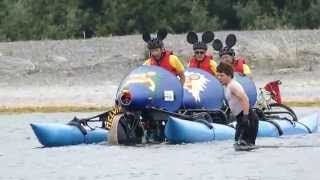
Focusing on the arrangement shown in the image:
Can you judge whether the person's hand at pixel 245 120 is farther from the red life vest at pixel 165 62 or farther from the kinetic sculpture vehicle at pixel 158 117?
the red life vest at pixel 165 62

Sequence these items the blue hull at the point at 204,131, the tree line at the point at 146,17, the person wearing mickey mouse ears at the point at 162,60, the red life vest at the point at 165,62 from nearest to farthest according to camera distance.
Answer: the blue hull at the point at 204,131 → the person wearing mickey mouse ears at the point at 162,60 → the red life vest at the point at 165,62 → the tree line at the point at 146,17

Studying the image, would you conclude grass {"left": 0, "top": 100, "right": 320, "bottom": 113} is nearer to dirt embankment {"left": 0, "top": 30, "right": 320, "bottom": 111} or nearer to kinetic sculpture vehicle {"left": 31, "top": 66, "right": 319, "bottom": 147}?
dirt embankment {"left": 0, "top": 30, "right": 320, "bottom": 111}

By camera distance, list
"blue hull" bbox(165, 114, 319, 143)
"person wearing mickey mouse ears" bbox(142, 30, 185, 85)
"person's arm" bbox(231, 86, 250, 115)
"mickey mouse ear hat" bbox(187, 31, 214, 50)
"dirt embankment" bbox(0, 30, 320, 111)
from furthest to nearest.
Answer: "dirt embankment" bbox(0, 30, 320, 111) < "mickey mouse ear hat" bbox(187, 31, 214, 50) < "person wearing mickey mouse ears" bbox(142, 30, 185, 85) < "blue hull" bbox(165, 114, 319, 143) < "person's arm" bbox(231, 86, 250, 115)

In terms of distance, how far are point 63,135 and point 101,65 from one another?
1859cm

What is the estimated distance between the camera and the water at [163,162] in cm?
1425

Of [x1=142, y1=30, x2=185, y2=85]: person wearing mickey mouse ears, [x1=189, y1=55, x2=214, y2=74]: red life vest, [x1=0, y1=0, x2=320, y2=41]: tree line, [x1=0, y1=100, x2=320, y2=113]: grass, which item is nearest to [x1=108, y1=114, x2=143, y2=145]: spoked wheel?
[x1=142, y1=30, x2=185, y2=85]: person wearing mickey mouse ears

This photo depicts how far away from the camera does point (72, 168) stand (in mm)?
15391

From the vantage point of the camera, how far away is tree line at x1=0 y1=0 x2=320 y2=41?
49.8 meters

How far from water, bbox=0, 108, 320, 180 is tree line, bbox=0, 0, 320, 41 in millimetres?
30423

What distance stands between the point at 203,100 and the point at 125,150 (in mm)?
2408

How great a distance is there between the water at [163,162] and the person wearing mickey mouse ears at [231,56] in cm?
157

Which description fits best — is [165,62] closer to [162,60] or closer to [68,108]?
[162,60]

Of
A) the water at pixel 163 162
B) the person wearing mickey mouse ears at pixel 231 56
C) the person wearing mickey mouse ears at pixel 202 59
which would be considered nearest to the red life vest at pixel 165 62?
the person wearing mickey mouse ears at pixel 231 56

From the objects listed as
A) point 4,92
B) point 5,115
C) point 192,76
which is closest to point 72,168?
point 192,76
